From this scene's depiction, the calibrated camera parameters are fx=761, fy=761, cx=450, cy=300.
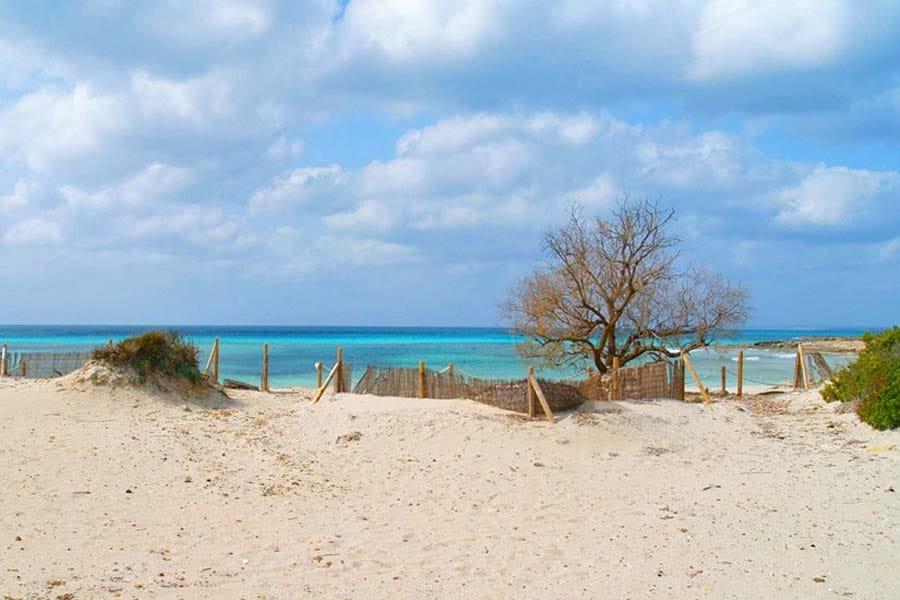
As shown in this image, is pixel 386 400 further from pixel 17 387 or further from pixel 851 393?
pixel 851 393

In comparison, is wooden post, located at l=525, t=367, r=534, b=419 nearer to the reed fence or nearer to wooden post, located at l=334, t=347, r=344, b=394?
wooden post, located at l=334, t=347, r=344, b=394

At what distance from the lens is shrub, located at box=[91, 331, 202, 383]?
54.1 feet

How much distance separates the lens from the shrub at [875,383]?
45.0 feet

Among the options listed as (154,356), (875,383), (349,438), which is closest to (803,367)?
(875,383)

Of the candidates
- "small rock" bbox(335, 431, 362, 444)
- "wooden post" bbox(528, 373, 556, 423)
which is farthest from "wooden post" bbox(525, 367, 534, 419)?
"small rock" bbox(335, 431, 362, 444)

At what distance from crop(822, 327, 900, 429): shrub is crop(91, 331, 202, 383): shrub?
1399 cm

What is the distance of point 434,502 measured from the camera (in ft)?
31.3

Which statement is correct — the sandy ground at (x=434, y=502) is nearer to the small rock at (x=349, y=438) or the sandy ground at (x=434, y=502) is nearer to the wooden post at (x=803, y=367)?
the small rock at (x=349, y=438)

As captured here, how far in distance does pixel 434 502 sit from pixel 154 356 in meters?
9.74

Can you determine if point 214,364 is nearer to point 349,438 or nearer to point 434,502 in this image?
point 349,438

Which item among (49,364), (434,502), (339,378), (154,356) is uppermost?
(154,356)

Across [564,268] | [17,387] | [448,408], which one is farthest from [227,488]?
[564,268]

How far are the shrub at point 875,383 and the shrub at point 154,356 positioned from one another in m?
14.0

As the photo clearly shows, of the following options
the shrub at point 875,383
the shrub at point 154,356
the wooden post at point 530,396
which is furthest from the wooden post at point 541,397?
the shrub at point 154,356
